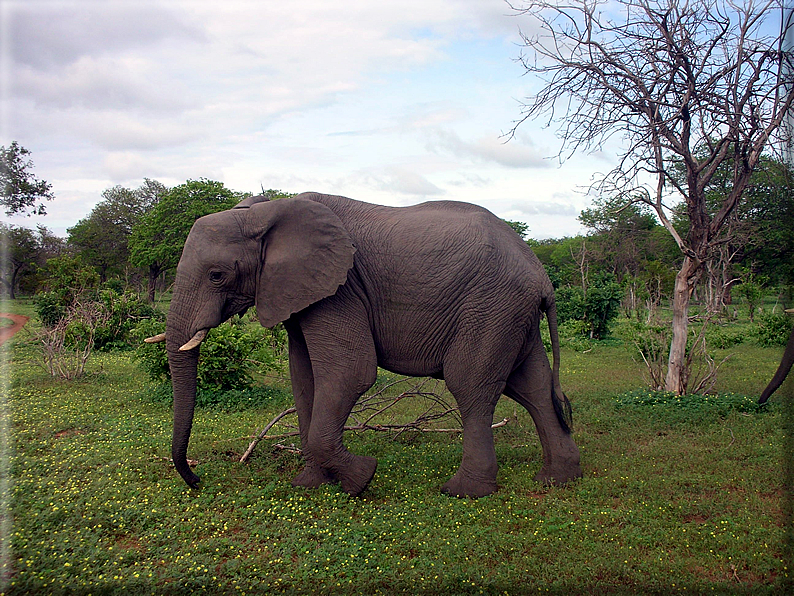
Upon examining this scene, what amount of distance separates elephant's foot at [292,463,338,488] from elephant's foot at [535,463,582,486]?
84.0 inches

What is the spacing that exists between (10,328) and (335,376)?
38.6 ft

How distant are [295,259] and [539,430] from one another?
3108 mm

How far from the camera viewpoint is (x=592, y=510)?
5102 millimetres

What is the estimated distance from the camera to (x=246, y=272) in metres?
5.19

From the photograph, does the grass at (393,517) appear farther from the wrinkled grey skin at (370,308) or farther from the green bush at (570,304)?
the green bush at (570,304)

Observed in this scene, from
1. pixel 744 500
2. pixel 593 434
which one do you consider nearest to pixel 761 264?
pixel 593 434

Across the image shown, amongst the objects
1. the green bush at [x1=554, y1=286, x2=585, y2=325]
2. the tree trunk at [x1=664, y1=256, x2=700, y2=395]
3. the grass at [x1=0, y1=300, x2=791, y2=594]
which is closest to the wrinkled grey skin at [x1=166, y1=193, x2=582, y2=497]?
the grass at [x1=0, y1=300, x2=791, y2=594]

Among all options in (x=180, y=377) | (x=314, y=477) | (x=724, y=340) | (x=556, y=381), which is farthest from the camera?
(x=724, y=340)

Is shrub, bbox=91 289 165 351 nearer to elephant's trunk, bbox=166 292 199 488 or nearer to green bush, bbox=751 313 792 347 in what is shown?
elephant's trunk, bbox=166 292 199 488

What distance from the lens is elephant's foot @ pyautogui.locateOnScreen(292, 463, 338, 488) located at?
5.66 m

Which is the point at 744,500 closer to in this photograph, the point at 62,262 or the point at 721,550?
the point at 721,550

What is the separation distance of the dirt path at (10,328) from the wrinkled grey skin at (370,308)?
342 inches

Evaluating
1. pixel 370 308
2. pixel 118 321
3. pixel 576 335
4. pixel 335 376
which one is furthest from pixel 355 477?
pixel 576 335

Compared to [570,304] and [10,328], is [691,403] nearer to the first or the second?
[570,304]
